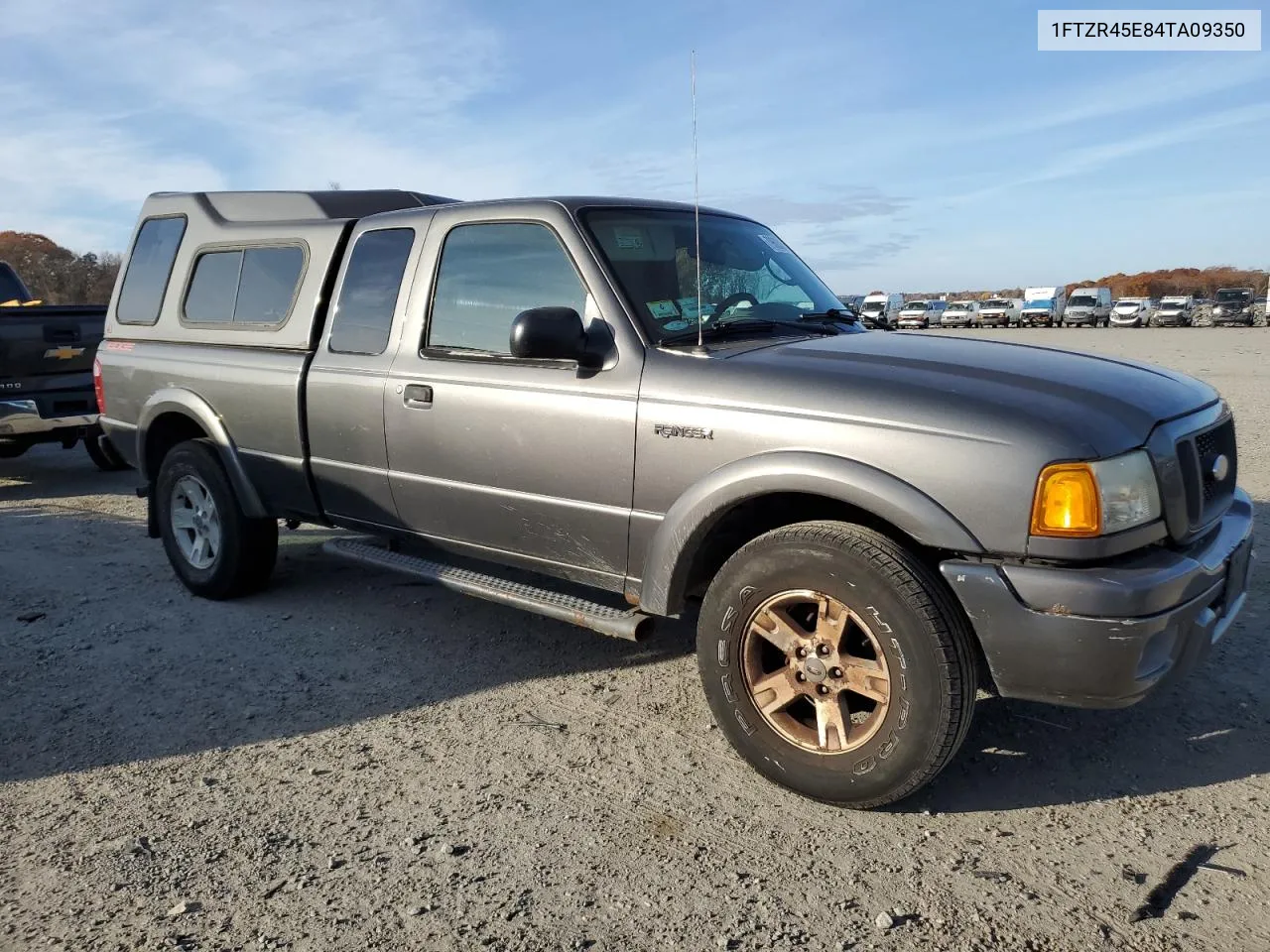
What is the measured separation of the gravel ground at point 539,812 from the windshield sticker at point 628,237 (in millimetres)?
1792

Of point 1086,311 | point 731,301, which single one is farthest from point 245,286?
point 1086,311

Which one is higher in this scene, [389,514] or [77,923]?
[389,514]

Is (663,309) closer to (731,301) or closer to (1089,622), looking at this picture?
(731,301)

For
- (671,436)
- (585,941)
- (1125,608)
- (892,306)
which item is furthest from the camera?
(892,306)

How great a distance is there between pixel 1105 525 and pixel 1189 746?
127 cm

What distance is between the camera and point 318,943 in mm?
2457

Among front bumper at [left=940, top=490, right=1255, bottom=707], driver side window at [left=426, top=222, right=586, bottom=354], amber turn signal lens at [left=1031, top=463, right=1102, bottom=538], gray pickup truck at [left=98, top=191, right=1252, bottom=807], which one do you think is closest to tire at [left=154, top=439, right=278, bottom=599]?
gray pickup truck at [left=98, top=191, right=1252, bottom=807]

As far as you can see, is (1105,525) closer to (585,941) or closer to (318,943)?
(585,941)

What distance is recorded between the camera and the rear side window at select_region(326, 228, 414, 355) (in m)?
4.33

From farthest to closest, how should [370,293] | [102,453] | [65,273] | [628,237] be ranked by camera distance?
[65,273] < [102,453] < [370,293] < [628,237]

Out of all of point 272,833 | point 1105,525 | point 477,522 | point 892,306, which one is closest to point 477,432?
point 477,522

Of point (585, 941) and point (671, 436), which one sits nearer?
point (585, 941)

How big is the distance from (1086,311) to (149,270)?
2100 inches

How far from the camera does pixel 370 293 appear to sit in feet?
14.6
